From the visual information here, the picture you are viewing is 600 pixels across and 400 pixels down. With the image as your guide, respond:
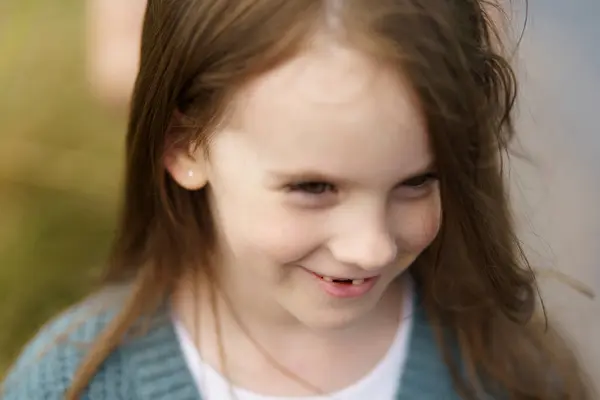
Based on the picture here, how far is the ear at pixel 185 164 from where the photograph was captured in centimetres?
Result: 69

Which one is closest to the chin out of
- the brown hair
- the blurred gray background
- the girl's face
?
the girl's face

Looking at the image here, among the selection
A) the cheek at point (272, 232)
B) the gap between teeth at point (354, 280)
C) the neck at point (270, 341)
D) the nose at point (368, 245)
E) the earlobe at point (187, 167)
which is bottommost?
the neck at point (270, 341)

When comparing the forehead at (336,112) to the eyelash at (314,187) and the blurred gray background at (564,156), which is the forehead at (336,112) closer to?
the eyelash at (314,187)

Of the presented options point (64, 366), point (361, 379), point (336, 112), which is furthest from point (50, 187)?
point (336, 112)

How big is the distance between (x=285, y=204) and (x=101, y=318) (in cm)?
25

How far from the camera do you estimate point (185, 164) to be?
0.70 meters

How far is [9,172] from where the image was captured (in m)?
1.07

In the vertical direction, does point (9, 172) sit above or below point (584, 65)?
above

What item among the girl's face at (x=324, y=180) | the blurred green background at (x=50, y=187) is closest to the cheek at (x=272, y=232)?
the girl's face at (x=324, y=180)

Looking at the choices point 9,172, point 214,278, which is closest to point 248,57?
point 214,278

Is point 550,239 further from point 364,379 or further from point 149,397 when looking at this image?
point 149,397

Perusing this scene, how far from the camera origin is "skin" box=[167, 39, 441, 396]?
22.9 inches

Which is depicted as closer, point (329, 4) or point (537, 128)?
point (329, 4)

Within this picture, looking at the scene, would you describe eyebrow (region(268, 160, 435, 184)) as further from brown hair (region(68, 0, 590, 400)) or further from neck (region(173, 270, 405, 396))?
neck (region(173, 270, 405, 396))
